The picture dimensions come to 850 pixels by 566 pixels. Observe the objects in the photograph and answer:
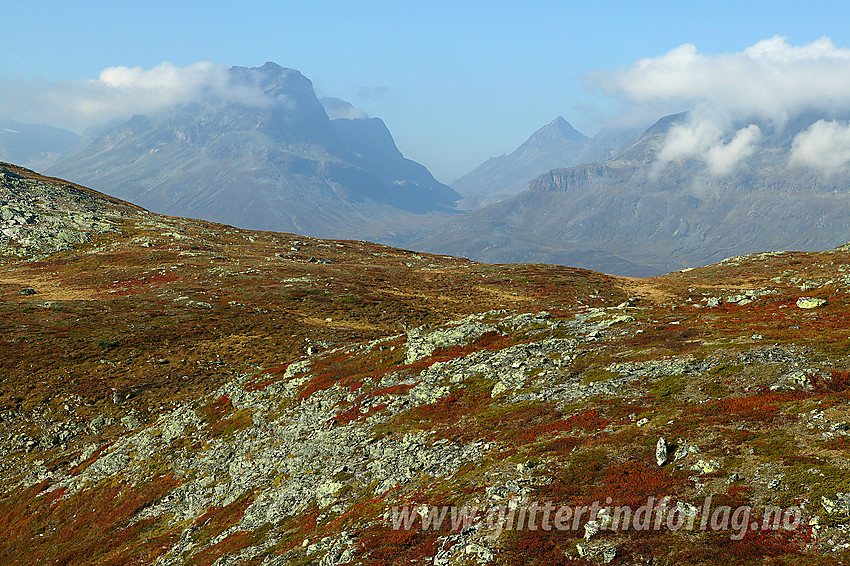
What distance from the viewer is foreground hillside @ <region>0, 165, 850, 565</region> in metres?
18.2

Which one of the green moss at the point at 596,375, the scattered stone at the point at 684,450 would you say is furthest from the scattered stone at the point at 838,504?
the green moss at the point at 596,375

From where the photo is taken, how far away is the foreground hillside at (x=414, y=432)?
18.2m

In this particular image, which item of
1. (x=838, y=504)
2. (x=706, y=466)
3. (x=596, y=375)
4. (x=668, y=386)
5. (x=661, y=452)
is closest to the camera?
(x=838, y=504)

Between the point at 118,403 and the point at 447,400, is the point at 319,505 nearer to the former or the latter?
the point at 447,400

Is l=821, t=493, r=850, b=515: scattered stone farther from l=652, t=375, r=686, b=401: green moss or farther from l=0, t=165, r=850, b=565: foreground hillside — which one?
l=652, t=375, r=686, b=401: green moss

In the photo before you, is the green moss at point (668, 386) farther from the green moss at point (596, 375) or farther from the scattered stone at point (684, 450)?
the scattered stone at point (684, 450)

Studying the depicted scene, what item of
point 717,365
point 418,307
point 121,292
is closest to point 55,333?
point 121,292

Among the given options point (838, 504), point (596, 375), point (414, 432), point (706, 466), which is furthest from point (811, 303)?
point (414, 432)

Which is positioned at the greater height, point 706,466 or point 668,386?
point 668,386

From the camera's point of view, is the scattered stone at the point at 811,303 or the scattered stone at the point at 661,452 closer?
the scattered stone at the point at 661,452

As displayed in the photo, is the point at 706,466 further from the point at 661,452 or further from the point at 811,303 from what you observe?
the point at 811,303

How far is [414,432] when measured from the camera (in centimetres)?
3119

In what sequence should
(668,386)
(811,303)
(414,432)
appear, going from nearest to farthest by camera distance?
1. (668,386)
2. (414,432)
3. (811,303)

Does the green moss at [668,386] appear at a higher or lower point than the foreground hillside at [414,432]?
higher
